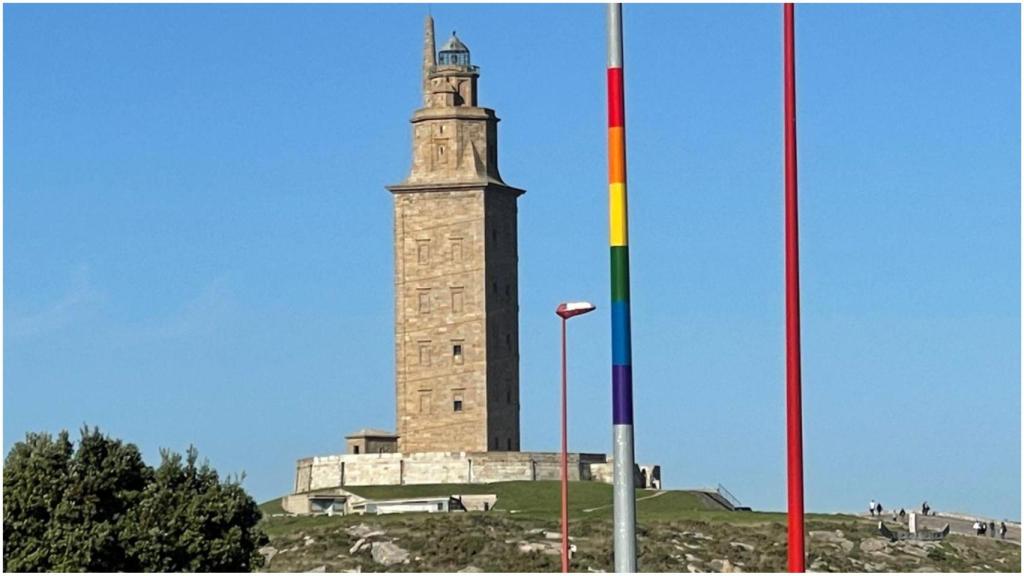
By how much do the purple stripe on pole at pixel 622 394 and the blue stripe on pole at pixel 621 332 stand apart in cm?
9

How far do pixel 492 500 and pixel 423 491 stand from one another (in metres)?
4.21

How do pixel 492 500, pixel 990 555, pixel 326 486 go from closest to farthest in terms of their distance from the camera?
pixel 990 555 → pixel 492 500 → pixel 326 486

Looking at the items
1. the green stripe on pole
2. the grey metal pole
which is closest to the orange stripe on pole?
the grey metal pole

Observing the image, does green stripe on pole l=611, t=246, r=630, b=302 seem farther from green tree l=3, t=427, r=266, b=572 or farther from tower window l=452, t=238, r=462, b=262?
tower window l=452, t=238, r=462, b=262

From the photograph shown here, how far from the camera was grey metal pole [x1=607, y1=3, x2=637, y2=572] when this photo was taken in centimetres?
2961

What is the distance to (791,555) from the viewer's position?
29812mm

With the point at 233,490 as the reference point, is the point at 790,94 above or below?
above

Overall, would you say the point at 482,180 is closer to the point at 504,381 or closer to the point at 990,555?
the point at 504,381

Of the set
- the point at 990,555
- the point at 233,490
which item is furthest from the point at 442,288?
the point at 233,490

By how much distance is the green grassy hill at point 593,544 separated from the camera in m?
84.6

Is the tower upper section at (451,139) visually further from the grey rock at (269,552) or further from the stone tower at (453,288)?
the grey rock at (269,552)

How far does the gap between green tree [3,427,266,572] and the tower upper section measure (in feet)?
177

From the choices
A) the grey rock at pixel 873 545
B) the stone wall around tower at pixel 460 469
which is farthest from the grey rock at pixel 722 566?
the stone wall around tower at pixel 460 469

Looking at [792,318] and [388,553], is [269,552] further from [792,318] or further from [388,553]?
[792,318]
